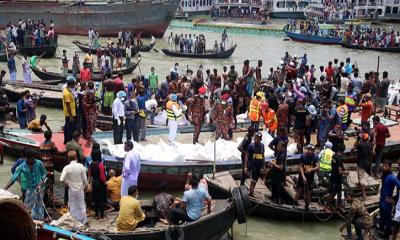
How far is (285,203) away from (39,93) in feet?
41.0

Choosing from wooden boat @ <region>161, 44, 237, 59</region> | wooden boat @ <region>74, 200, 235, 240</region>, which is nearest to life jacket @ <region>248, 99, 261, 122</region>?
wooden boat @ <region>74, 200, 235, 240</region>

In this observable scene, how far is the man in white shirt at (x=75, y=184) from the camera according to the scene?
9.97 m

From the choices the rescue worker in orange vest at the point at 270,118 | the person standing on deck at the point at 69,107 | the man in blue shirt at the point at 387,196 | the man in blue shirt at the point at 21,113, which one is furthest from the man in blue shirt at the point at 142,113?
the man in blue shirt at the point at 387,196

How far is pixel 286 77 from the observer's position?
1897 cm

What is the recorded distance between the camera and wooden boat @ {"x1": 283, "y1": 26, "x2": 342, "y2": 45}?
44.9 m

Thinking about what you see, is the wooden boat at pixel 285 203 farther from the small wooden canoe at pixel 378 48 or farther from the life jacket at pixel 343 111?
the small wooden canoe at pixel 378 48

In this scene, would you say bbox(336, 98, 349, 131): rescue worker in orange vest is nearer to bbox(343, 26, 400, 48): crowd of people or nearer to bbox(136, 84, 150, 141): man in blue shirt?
bbox(136, 84, 150, 141): man in blue shirt

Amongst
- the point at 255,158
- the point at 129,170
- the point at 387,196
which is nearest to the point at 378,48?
the point at 255,158

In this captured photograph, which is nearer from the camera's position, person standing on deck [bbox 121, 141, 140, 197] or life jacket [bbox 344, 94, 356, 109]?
person standing on deck [bbox 121, 141, 140, 197]

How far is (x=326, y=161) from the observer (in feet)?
39.8

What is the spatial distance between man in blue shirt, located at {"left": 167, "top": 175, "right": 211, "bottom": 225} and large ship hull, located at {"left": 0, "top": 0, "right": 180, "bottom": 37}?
38497 mm

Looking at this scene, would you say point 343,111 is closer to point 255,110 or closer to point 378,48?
point 255,110

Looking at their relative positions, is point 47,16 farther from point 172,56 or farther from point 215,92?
point 215,92

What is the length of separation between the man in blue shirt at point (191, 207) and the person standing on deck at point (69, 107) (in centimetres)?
479
